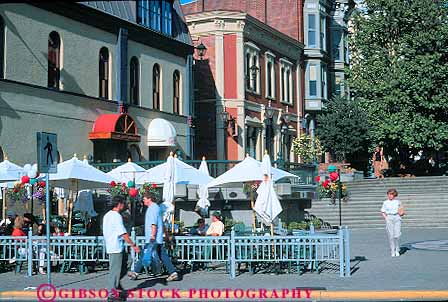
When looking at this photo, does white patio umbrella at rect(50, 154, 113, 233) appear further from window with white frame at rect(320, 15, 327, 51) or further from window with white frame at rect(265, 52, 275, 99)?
window with white frame at rect(320, 15, 327, 51)

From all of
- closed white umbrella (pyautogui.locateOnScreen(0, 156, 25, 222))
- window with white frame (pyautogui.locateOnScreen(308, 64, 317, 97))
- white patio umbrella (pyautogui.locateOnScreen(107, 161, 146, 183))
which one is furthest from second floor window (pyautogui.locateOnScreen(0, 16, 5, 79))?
window with white frame (pyautogui.locateOnScreen(308, 64, 317, 97))

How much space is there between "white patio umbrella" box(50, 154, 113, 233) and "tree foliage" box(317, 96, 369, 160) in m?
26.2

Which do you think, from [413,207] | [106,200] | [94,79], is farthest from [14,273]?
[413,207]

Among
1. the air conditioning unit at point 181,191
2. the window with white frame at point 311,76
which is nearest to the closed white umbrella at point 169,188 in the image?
the air conditioning unit at point 181,191

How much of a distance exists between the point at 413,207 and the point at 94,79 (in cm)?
1517

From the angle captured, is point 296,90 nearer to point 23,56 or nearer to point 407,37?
point 407,37

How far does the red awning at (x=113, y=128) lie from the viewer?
26.4 metres

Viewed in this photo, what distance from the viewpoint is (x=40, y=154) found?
12453mm

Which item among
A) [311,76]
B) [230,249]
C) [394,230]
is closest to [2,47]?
[230,249]

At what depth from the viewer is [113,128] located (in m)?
26.5

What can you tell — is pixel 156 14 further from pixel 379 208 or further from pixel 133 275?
pixel 133 275

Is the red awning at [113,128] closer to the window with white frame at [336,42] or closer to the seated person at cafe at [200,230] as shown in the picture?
the seated person at cafe at [200,230]

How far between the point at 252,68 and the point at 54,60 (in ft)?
49.8

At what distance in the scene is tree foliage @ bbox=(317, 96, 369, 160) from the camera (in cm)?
4206
